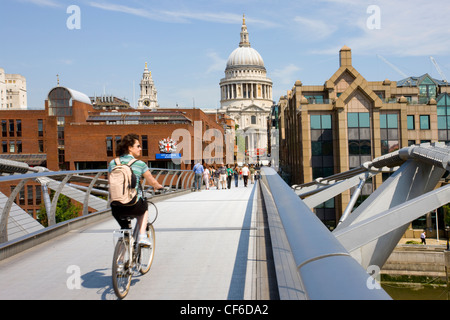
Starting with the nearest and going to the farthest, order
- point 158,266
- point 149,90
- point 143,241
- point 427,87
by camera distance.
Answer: point 143,241
point 158,266
point 427,87
point 149,90

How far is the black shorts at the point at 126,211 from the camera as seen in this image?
507 centimetres

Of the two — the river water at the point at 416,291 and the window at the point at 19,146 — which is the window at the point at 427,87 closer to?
the river water at the point at 416,291

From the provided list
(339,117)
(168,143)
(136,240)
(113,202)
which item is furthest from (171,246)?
(168,143)

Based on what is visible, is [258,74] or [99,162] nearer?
[99,162]

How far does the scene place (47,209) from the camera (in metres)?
8.65

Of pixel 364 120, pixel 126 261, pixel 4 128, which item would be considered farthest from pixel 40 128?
pixel 126 261

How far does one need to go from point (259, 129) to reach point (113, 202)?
602ft

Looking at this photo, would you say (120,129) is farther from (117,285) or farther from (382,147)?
(117,285)

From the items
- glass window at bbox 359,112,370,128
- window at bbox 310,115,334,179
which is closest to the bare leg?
window at bbox 310,115,334,179

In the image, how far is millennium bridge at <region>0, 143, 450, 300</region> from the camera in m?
2.46

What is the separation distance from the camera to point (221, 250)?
692 cm

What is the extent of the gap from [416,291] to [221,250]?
1057 inches

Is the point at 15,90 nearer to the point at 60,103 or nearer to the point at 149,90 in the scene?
the point at 149,90
